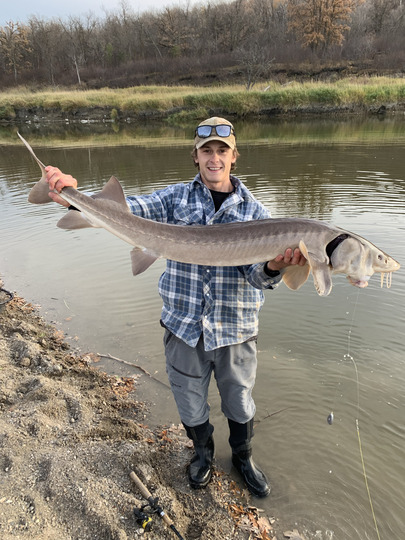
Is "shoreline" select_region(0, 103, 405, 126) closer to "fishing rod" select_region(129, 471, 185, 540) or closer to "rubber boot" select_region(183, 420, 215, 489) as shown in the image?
"rubber boot" select_region(183, 420, 215, 489)

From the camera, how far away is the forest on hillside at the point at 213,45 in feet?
161

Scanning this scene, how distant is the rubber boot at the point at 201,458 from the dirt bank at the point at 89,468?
74 mm

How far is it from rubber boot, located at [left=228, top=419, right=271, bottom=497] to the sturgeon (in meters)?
1.30

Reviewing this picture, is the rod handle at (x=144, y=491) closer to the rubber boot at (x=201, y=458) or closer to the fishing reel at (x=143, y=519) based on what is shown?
the fishing reel at (x=143, y=519)

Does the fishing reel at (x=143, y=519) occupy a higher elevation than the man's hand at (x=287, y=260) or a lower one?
lower

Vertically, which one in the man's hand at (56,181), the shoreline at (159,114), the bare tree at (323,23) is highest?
the bare tree at (323,23)

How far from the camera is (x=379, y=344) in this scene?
4723 millimetres

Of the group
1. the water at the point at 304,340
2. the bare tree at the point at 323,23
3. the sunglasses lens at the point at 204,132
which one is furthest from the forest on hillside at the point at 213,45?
the sunglasses lens at the point at 204,132

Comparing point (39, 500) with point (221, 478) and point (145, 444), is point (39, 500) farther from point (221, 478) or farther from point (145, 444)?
point (221, 478)

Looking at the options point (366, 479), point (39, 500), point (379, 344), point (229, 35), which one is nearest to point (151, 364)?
point (39, 500)

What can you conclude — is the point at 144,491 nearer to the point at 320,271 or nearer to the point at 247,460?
the point at 247,460

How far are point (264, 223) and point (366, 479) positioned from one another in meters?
2.40

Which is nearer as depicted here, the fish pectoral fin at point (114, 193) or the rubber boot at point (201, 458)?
the fish pectoral fin at point (114, 193)

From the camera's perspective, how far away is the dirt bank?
7.50 feet
